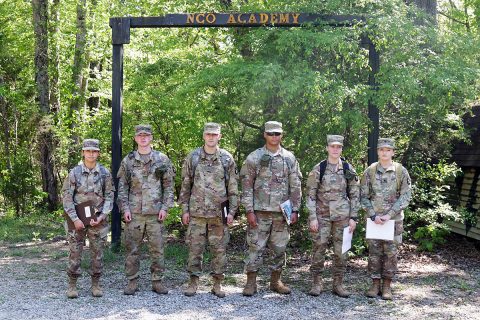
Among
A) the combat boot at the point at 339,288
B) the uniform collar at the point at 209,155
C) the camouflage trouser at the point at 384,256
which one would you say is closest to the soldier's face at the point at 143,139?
the uniform collar at the point at 209,155

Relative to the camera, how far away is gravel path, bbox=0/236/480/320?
613 cm

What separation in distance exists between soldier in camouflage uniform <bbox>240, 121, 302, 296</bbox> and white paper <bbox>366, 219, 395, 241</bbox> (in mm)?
926

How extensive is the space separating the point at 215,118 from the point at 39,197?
697 cm

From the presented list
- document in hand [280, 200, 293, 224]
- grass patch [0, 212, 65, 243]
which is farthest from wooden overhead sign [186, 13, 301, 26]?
grass patch [0, 212, 65, 243]

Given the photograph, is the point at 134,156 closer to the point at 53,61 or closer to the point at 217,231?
the point at 217,231

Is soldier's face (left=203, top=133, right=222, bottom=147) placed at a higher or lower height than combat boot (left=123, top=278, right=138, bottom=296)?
higher

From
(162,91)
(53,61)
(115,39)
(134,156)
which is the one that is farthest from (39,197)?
(134,156)

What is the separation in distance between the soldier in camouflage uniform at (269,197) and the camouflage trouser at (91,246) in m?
1.80

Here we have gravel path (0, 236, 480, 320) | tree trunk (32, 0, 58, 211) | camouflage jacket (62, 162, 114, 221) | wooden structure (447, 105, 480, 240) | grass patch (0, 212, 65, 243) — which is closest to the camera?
gravel path (0, 236, 480, 320)

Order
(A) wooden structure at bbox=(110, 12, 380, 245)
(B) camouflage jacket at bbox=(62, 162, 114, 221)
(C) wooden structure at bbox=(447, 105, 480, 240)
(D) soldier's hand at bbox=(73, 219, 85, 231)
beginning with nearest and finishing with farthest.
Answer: (D) soldier's hand at bbox=(73, 219, 85, 231)
(B) camouflage jacket at bbox=(62, 162, 114, 221)
(A) wooden structure at bbox=(110, 12, 380, 245)
(C) wooden structure at bbox=(447, 105, 480, 240)

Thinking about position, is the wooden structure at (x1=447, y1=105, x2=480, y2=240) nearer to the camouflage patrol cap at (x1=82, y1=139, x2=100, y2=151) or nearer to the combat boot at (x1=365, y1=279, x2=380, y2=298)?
the combat boot at (x1=365, y1=279, x2=380, y2=298)

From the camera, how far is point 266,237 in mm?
6906

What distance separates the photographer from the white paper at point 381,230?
22.2ft

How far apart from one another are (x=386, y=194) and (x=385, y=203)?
0.37 feet
